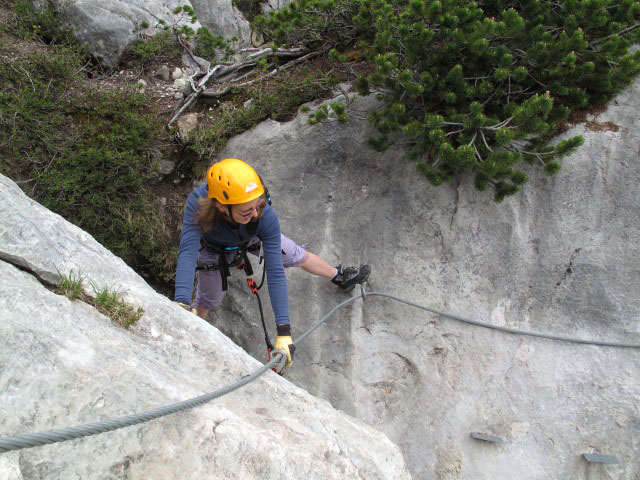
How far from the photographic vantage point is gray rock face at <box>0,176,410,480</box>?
→ 2021 mm

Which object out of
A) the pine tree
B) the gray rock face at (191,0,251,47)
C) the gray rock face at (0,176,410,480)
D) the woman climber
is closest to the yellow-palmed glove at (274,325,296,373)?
the woman climber

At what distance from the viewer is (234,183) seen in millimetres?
3551

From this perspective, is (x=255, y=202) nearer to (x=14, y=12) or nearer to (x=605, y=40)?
(x=605, y=40)

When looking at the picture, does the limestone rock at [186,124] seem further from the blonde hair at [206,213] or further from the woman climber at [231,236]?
the blonde hair at [206,213]

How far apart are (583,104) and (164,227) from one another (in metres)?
5.24

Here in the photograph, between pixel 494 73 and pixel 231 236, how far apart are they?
302 centimetres

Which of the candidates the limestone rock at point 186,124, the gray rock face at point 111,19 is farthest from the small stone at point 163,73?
the limestone rock at point 186,124

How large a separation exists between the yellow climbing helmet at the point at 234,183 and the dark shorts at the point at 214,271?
0.87 m

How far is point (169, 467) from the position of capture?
2090mm

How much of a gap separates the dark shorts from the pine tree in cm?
151

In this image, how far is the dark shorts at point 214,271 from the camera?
445 cm

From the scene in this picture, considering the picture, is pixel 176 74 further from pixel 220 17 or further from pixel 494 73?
pixel 494 73

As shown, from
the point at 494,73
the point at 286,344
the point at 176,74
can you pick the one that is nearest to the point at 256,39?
the point at 176,74

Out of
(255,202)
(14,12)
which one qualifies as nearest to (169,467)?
(255,202)
